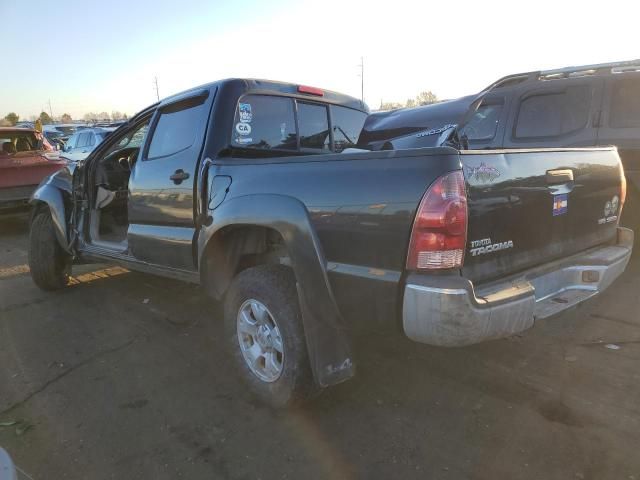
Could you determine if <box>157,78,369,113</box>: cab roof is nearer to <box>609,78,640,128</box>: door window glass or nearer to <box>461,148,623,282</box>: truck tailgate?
<box>461,148,623,282</box>: truck tailgate

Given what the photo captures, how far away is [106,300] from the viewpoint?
520 centimetres

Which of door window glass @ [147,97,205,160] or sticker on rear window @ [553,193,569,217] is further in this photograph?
door window glass @ [147,97,205,160]

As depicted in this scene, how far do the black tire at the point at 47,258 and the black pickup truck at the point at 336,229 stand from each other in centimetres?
167

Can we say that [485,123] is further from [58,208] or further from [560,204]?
[58,208]

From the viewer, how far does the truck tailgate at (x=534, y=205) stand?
238 centimetres

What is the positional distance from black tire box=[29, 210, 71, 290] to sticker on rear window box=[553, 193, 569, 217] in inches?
194

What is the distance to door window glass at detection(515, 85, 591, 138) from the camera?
5605mm

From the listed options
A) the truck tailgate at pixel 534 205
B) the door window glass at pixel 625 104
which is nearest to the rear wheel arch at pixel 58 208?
the truck tailgate at pixel 534 205

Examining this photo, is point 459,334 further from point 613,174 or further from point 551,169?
point 613,174

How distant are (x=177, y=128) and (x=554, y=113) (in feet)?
14.5

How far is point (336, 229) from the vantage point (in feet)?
8.29

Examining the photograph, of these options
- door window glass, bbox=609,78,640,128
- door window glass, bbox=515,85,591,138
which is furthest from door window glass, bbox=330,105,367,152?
door window glass, bbox=609,78,640,128

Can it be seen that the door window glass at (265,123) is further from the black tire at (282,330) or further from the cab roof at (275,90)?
the black tire at (282,330)

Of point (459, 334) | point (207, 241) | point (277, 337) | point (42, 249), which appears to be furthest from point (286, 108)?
point (42, 249)
